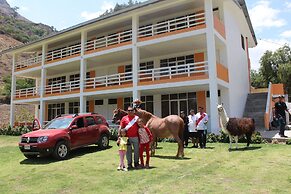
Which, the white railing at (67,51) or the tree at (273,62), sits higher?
the tree at (273,62)

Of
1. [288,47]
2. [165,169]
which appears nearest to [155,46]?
[165,169]

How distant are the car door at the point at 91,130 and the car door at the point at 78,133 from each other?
9.6 inches

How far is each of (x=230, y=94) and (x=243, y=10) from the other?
8774 mm

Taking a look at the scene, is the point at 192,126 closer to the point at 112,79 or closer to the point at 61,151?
the point at 61,151

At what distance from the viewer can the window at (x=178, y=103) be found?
814 inches

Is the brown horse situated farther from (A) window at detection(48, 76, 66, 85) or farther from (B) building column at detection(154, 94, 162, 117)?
(A) window at detection(48, 76, 66, 85)

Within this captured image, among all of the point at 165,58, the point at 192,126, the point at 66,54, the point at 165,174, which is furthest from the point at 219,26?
the point at 66,54

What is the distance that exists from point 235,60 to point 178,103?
5.75 metres

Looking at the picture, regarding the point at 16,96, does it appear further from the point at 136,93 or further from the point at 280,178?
the point at 280,178

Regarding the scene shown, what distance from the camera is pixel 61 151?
1127cm

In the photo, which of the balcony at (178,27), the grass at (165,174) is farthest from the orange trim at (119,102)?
the grass at (165,174)

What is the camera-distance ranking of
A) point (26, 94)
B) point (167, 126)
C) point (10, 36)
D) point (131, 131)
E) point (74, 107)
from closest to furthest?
point (131, 131) → point (167, 126) → point (74, 107) → point (26, 94) → point (10, 36)

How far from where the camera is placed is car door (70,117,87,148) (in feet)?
39.1

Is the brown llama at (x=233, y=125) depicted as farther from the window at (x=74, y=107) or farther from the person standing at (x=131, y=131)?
the window at (x=74, y=107)
